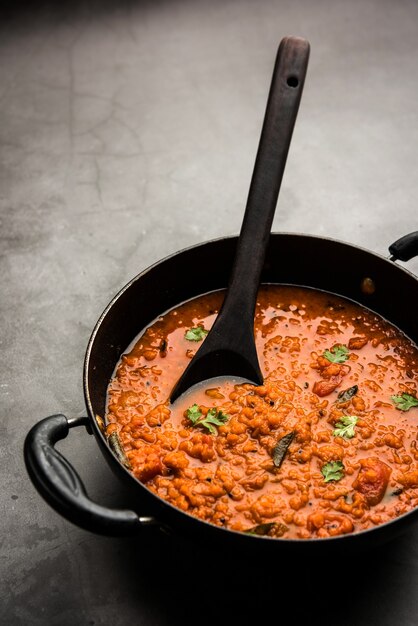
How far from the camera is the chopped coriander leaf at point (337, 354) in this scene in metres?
2.98

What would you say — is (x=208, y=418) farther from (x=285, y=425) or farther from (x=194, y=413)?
(x=285, y=425)

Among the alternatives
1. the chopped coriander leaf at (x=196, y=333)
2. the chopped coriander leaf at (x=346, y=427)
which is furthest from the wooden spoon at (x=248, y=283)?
the chopped coriander leaf at (x=346, y=427)

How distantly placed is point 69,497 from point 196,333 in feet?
3.50

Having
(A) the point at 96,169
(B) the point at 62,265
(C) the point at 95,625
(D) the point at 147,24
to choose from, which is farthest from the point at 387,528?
(D) the point at 147,24

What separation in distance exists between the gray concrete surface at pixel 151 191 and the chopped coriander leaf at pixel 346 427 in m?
0.45

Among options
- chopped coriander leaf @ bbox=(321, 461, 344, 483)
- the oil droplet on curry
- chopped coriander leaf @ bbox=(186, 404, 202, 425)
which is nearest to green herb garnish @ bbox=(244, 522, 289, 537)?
the oil droplet on curry

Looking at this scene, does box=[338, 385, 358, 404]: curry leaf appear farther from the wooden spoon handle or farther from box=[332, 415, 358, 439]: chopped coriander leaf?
the wooden spoon handle

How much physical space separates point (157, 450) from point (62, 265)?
142 cm

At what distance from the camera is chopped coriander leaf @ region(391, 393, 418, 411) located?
2826 mm

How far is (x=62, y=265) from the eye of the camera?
12.4 ft

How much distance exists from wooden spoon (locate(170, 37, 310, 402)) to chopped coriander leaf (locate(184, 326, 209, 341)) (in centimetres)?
23

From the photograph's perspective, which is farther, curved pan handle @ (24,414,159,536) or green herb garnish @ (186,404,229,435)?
green herb garnish @ (186,404,229,435)

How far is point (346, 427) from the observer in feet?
8.96

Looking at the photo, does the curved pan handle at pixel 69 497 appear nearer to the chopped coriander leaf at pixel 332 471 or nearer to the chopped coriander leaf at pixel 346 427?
the chopped coriander leaf at pixel 332 471
